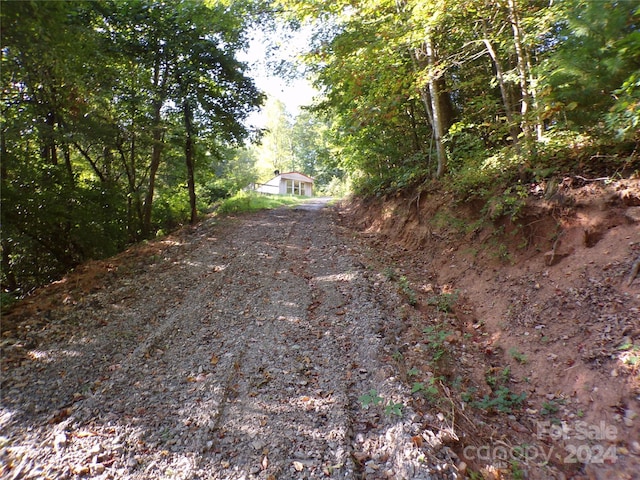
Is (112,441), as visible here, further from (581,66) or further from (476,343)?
(581,66)

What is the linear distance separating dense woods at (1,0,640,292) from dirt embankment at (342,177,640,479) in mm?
704

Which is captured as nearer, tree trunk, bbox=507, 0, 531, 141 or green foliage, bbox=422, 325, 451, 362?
green foliage, bbox=422, 325, 451, 362

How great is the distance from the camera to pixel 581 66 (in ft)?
13.9

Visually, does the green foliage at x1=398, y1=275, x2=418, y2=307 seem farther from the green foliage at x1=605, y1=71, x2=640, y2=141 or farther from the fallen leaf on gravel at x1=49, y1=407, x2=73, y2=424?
the fallen leaf on gravel at x1=49, y1=407, x2=73, y2=424

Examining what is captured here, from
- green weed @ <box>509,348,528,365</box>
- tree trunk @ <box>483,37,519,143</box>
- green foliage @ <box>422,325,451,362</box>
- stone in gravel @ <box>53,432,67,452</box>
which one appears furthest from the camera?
tree trunk @ <box>483,37,519,143</box>

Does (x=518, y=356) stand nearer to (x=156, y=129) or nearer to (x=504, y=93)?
(x=504, y=93)

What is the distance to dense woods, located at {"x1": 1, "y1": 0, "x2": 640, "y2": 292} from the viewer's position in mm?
4441

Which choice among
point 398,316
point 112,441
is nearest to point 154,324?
point 112,441

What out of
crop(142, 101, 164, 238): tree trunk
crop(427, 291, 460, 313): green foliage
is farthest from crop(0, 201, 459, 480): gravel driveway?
crop(142, 101, 164, 238): tree trunk

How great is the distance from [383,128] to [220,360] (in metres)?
10.4

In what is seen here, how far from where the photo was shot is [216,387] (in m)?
3.71

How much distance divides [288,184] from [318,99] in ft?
103

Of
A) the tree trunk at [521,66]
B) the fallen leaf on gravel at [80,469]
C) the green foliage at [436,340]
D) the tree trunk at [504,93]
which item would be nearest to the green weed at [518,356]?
the green foliage at [436,340]

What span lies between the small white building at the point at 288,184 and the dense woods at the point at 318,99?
29.8 meters
